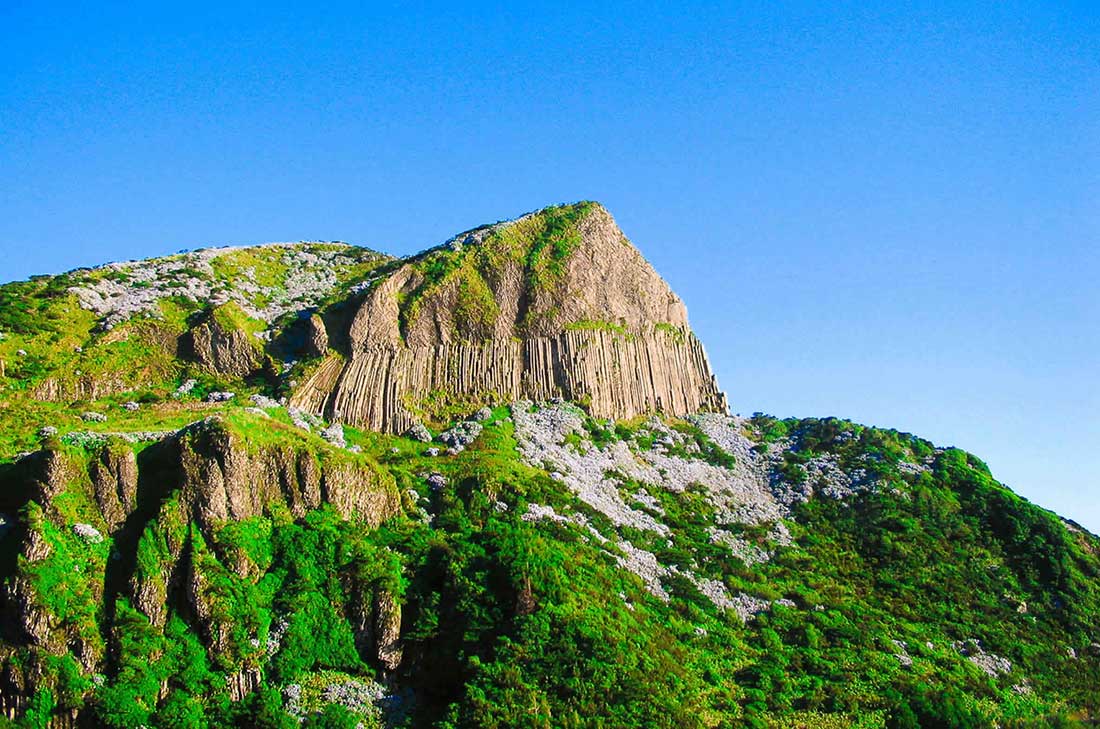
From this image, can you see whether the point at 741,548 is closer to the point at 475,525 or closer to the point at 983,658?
the point at 983,658

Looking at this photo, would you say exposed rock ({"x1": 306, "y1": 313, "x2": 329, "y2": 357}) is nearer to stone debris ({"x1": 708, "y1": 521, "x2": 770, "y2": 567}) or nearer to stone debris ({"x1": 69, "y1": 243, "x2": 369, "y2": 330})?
stone debris ({"x1": 69, "y1": 243, "x2": 369, "y2": 330})

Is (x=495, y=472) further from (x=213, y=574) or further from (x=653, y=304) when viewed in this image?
(x=653, y=304)

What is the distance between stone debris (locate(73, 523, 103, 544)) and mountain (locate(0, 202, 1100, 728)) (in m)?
0.10

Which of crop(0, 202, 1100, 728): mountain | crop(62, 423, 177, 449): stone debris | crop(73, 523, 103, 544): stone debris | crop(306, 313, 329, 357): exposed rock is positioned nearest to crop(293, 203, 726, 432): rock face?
crop(0, 202, 1100, 728): mountain

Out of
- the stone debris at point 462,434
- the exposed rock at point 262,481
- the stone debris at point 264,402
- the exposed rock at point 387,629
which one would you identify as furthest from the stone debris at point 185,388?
the exposed rock at point 387,629

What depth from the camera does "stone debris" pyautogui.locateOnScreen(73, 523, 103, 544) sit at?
45572 millimetres

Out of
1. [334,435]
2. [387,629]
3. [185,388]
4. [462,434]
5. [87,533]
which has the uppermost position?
[185,388]

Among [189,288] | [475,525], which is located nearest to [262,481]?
[475,525]

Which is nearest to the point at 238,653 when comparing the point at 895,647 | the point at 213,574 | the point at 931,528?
the point at 213,574

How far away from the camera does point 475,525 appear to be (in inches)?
2201

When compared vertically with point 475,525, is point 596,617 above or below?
below

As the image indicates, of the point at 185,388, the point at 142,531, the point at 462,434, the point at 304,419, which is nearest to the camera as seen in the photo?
the point at 142,531

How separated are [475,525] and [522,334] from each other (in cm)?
2539

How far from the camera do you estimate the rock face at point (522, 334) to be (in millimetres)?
72875
